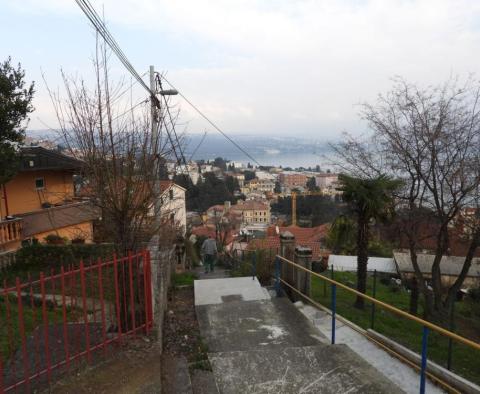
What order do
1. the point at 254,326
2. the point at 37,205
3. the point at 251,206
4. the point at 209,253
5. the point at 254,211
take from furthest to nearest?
the point at 254,211 → the point at 251,206 → the point at 37,205 → the point at 209,253 → the point at 254,326

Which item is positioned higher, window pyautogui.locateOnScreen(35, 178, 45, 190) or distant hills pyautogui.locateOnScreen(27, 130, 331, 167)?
distant hills pyautogui.locateOnScreen(27, 130, 331, 167)

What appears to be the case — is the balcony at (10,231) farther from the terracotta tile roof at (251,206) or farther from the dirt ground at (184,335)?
the terracotta tile roof at (251,206)

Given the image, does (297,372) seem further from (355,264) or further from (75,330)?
(355,264)

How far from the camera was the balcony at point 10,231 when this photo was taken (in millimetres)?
13649

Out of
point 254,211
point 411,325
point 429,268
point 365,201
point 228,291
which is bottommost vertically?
point 254,211

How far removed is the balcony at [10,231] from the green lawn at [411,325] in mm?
10839

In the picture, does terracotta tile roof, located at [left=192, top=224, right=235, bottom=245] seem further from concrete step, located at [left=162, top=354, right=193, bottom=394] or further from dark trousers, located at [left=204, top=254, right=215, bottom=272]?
concrete step, located at [left=162, top=354, right=193, bottom=394]

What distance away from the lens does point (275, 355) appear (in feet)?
16.0

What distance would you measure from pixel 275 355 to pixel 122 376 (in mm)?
1848

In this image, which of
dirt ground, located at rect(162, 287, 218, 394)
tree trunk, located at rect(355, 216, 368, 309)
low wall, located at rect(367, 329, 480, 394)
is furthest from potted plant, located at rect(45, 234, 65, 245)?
low wall, located at rect(367, 329, 480, 394)

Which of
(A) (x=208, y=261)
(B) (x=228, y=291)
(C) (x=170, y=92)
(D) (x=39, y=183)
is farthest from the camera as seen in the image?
(D) (x=39, y=183)

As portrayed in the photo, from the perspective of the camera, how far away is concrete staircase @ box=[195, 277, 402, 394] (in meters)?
4.19

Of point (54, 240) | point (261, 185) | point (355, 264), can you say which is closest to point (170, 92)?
point (54, 240)

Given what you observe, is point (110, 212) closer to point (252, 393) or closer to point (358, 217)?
point (252, 393)
